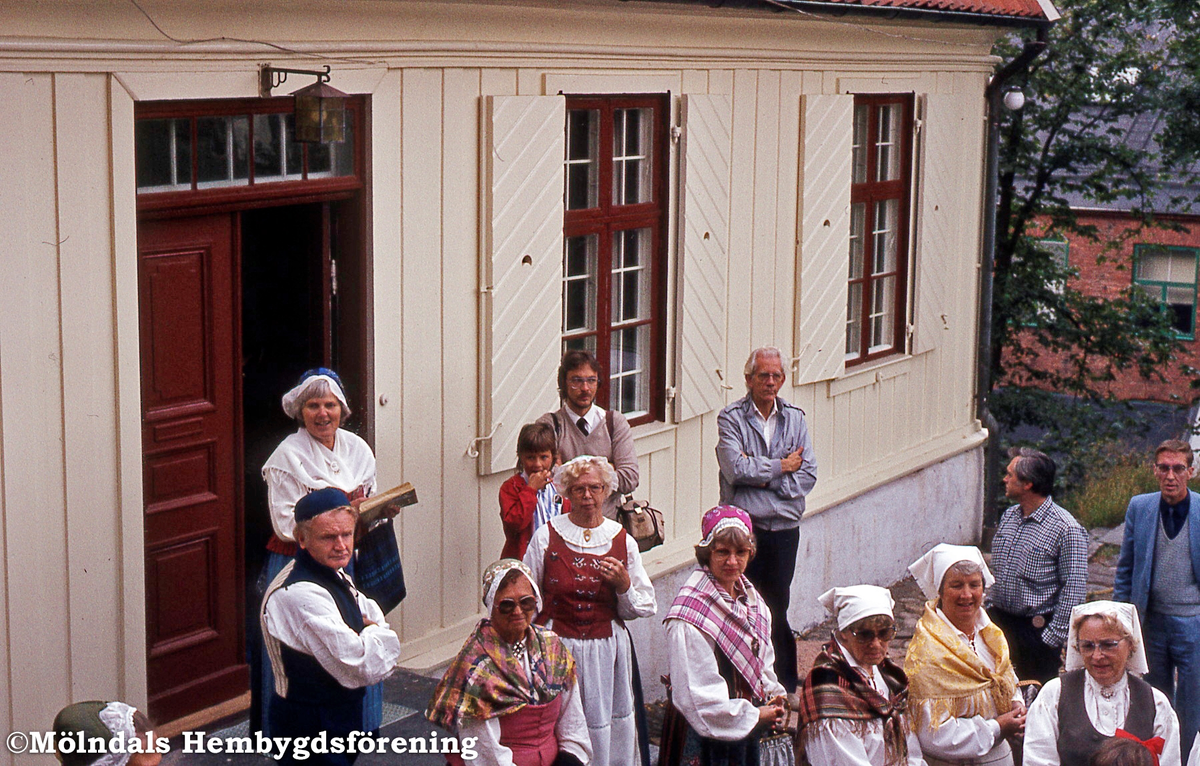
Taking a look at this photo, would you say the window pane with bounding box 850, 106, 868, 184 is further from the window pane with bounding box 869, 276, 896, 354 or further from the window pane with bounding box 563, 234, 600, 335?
the window pane with bounding box 563, 234, 600, 335

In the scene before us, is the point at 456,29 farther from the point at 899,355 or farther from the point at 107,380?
the point at 899,355

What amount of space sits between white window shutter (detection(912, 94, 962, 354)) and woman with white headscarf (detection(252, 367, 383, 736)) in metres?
5.93

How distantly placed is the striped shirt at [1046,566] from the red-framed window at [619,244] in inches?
92.1

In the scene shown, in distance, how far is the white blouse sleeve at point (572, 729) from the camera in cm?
506

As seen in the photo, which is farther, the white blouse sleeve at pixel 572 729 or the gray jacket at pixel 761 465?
the gray jacket at pixel 761 465

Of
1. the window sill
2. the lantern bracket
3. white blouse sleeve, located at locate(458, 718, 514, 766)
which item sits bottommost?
white blouse sleeve, located at locate(458, 718, 514, 766)

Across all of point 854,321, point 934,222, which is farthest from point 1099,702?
point 934,222

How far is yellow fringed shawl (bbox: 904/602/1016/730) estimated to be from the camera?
5.26 m

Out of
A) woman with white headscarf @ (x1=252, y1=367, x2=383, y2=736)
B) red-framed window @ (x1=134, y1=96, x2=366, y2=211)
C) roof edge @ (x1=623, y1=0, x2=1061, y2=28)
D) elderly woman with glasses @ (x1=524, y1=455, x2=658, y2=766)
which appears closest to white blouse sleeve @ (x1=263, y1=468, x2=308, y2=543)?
woman with white headscarf @ (x1=252, y1=367, x2=383, y2=736)

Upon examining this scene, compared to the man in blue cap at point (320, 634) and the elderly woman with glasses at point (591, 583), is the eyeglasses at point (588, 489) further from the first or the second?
the man in blue cap at point (320, 634)

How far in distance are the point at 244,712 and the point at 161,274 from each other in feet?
5.88

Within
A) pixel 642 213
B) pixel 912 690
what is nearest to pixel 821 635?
pixel 642 213

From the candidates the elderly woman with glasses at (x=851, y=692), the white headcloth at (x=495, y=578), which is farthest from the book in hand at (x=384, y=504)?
the elderly woman with glasses at (x=851, y=692)

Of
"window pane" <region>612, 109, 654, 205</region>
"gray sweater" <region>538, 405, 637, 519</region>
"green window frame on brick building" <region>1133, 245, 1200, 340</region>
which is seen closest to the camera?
"gray sweater" <region>538, 405, 637, 519</region>
